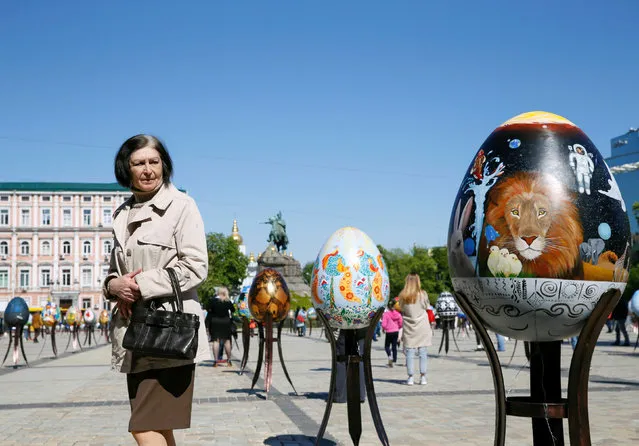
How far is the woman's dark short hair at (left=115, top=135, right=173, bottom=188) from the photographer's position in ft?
13.9

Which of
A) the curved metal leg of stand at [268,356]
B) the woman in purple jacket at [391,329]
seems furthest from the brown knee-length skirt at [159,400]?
the woman in purple jacket at [391,329]

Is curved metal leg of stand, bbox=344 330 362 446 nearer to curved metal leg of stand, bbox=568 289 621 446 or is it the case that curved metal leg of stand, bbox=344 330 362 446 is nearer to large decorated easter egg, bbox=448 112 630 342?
large decorated easter egg, bbox=448 112 630 342

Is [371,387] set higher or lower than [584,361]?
lower

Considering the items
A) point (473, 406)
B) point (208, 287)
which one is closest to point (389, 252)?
point (208, 287)

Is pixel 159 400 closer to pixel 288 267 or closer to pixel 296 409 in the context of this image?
pixel 296 409

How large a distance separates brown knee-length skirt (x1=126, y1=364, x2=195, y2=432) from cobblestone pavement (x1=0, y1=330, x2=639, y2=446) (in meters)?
3.45

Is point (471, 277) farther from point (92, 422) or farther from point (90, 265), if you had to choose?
point (90, 265)

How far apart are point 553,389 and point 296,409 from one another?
646 cm

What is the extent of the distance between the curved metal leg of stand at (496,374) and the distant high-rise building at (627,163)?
287 ft

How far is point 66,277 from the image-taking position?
9325 cm

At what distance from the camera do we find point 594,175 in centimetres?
367

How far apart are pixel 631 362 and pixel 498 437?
15156 millimetres

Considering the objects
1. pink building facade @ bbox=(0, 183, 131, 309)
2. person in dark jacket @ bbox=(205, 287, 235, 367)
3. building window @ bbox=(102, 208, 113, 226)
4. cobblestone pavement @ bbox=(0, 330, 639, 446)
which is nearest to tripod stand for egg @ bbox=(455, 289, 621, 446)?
cobblestone pavement @ bbox=(0, 330, 639, 446)

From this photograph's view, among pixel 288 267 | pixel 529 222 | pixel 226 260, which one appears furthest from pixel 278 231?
pixel 529 222
